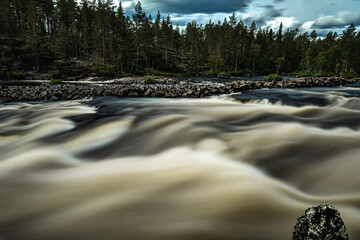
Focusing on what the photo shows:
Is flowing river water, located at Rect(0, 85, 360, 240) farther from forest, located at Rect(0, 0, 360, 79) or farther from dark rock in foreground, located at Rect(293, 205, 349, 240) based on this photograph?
forest, located at Rect(0, 0, 360, 79)

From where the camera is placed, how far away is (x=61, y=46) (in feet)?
149

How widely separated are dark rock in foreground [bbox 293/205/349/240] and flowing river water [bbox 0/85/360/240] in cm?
54

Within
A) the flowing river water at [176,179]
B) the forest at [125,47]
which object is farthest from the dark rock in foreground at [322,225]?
the forest at [125,47]

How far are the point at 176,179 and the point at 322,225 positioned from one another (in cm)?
173

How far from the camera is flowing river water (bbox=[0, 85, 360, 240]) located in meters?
1.79

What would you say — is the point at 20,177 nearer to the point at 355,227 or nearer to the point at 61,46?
the point at 355,227

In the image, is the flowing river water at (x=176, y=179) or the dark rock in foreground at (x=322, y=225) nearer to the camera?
the dark rock in foreground at (x=322, y=225)

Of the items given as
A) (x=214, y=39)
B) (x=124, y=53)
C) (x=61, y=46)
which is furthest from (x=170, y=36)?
(x=61, y=46)

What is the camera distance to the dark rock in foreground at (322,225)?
1104 millimetres

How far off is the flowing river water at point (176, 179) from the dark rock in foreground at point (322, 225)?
54 cm

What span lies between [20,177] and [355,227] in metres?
3.70

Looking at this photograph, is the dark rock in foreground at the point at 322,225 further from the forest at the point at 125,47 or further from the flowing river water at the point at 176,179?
the forest at the point at 125,47

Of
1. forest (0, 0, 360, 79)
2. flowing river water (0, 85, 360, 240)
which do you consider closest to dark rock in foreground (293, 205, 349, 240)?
flowing river water (0, 85, 360, 240)

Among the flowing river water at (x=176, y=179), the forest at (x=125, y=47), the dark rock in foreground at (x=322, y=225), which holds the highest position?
the forest at (x=125, y=47)
